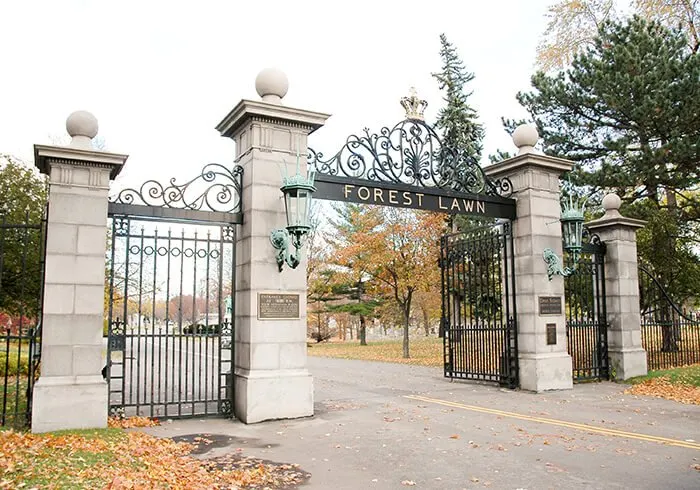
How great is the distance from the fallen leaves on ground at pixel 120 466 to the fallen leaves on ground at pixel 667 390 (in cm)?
809

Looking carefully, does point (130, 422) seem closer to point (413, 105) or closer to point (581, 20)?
point (413, 105)

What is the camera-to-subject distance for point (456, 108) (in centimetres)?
3216

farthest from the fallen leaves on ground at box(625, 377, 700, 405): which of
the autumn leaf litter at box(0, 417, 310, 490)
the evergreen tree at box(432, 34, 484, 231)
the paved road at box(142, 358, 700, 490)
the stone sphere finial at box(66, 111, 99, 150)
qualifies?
the evergreen tree at box(432, 34, 484, 231)

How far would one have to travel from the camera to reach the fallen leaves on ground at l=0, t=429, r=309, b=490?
5.02m

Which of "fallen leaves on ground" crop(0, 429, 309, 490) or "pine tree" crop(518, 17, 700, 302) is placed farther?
"pine tree" crop(518, 17, 700, 302)

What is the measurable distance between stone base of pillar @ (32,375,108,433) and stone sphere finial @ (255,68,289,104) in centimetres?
509

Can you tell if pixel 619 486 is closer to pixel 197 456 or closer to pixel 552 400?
pixel 197 456

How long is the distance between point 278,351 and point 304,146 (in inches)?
137

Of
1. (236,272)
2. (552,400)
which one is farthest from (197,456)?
(552,400)

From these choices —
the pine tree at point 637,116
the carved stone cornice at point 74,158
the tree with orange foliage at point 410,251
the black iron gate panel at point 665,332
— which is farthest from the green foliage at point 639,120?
the carved stone cornice at point 74,158

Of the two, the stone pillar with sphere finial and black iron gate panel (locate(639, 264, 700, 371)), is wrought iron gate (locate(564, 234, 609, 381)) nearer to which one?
black iron gate panel (locate(639, 264, 700, 371))

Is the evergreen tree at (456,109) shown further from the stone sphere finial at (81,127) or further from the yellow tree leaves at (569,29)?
the stone sphere finial at (81,127)

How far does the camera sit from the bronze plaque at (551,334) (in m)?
12.1

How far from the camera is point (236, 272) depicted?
971 centimetres
